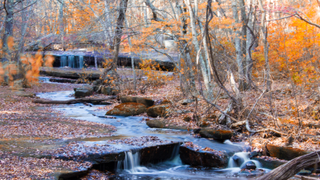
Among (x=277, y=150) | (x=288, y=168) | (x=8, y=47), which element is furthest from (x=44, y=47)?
(x=288, y=168)

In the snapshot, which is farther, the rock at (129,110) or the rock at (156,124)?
the rock at (129,110)

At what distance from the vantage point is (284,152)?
6.36m

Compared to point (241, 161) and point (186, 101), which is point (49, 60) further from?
point (241, 161)

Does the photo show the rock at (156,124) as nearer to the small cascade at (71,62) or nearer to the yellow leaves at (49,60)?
the yellow leaves at (49,60)

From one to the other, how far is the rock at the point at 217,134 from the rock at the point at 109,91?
8.92 metres

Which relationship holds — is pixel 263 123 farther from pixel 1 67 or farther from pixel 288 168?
pixel 1 67

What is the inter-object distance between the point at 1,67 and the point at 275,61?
15.8 metres

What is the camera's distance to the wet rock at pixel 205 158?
6402 mm

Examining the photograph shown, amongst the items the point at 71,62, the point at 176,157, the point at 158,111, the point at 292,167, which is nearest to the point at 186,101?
the point at 158,111

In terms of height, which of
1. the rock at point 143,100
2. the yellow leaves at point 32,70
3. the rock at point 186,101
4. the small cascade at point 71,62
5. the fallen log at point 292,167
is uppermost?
the small cascade at point 71,62

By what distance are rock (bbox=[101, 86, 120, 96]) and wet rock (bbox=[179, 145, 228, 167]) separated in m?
9.87

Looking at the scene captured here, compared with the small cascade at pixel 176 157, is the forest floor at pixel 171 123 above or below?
above

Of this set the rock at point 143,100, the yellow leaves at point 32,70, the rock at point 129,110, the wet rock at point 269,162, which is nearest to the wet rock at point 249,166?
the wet rock at point 269,162

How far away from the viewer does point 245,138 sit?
7.58 metres
